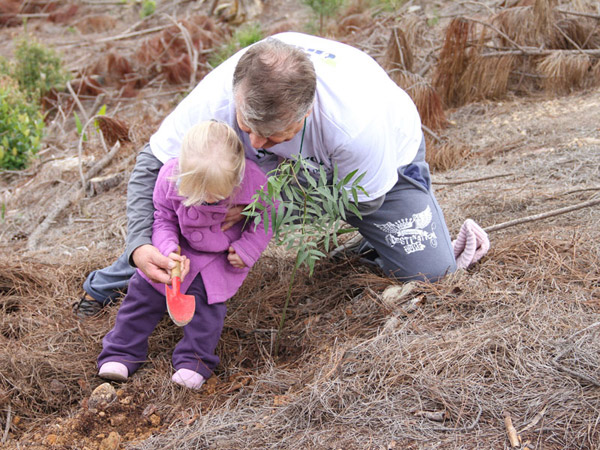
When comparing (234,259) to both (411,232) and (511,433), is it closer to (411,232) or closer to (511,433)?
(411,232)

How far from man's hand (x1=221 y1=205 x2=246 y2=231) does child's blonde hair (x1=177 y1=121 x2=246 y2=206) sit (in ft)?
0.67

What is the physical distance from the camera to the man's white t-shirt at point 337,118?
6.97ft

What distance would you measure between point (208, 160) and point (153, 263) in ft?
1.55

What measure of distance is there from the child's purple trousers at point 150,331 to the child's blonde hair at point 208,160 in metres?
0.42

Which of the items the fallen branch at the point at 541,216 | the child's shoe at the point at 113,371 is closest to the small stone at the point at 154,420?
the child's shoe at the point at 113,371

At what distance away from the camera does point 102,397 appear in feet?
6.79

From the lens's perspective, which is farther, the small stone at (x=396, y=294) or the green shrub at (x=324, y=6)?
the green shrub at (x=324, y=6)

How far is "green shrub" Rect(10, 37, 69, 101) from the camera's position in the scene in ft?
24.0


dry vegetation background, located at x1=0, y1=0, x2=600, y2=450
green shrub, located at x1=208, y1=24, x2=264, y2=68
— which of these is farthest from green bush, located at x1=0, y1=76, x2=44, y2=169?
green shrub, located at x1=208, y1=24, x2=264, y2=68

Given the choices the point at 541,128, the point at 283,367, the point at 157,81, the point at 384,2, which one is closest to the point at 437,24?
the point at 384,2

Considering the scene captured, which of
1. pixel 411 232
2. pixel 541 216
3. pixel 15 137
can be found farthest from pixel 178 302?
pixel 15 137

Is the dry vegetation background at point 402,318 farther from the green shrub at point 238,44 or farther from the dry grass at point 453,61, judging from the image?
the green shrub at point 238,44

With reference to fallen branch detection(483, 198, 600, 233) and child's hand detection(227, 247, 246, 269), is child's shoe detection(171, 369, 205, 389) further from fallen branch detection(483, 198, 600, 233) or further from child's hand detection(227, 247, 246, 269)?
fallen branch detection(483, 198, 600, 233)

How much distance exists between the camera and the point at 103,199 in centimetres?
409
